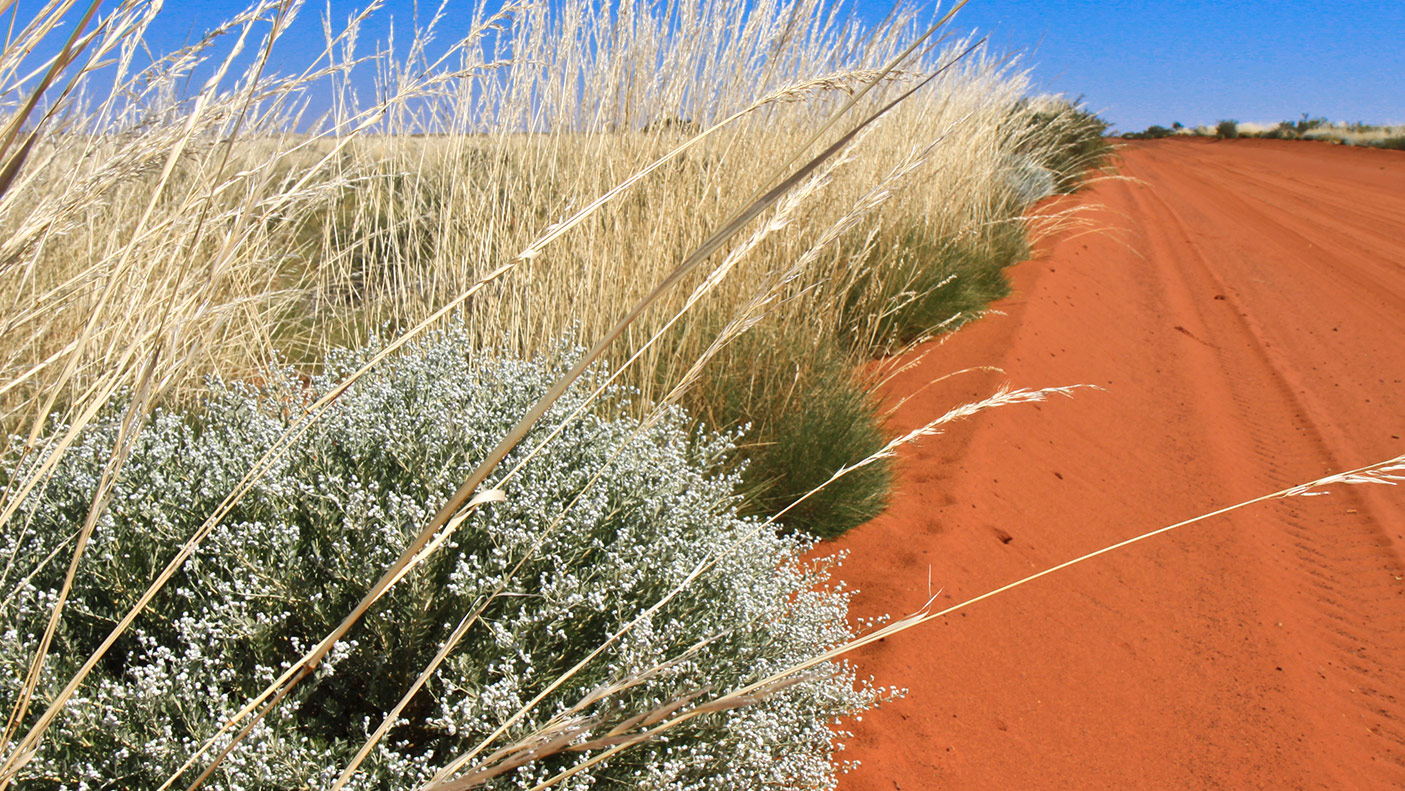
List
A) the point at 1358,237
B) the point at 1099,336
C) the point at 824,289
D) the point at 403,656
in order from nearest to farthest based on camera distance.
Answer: the point at 403,656 < the point at 824,289 < the point at 1099,336 < the point at 1358,237

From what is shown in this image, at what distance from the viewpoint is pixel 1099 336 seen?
586 centimetres

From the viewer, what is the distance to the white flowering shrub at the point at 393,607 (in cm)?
129

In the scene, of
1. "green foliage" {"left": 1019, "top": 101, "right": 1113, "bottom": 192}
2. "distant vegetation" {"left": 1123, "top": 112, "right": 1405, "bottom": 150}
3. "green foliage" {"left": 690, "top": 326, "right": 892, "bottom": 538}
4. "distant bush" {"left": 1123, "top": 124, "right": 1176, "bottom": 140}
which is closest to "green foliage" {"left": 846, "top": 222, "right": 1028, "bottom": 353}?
"green foliage" {"left": 690, "top": 326, "right": 892, "bottom": 538}

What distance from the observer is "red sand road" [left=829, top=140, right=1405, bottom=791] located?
2312 mm

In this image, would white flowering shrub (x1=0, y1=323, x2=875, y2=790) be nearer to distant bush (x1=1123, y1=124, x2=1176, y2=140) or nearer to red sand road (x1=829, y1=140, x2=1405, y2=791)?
red sand road (x1=829, y1=140, x2=1405, y2=791)

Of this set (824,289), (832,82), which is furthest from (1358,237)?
(832,82)

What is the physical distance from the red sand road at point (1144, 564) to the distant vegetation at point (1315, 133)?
2614 centimetres

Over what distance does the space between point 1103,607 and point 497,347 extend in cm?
242

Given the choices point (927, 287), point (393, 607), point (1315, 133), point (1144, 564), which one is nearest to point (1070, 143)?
point (927, 287)

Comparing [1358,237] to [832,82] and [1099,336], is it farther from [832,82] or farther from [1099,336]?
[832,82]

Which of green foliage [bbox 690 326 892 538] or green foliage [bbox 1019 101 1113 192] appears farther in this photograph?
green foliage [bbox 1019 101 1113 192]

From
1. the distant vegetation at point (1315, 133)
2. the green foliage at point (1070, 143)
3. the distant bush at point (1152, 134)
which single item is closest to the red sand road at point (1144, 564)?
the green foliage at point (1070, 143)

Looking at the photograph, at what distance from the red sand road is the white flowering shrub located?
2.40ft

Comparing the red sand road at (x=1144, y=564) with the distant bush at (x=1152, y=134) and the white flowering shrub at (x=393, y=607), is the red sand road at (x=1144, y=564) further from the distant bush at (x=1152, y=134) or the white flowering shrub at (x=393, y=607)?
the distant bush at (x=1152, y=134)
